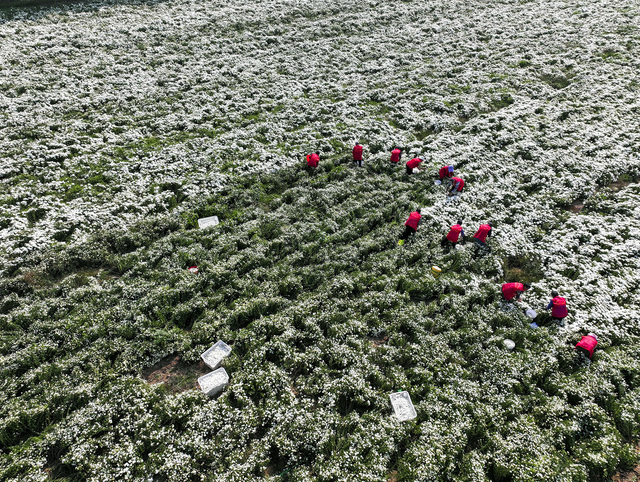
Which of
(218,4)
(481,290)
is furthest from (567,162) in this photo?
(218,4)

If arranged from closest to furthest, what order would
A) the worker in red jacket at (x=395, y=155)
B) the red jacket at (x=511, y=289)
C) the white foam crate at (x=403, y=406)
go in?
the white foam crate at (x=403, y=406)
the red jacket at (x=511, y=289)
the worker in red jacket at (x=395, y=155)

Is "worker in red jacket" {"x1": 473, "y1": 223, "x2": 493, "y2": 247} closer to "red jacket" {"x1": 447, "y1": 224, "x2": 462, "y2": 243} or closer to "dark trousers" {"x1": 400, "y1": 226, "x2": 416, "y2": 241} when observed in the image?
"red jacket" {"x1": 447, "y1": 224, "x2": 462, "y2": 243}

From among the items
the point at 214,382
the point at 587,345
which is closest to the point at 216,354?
the point at 214,382

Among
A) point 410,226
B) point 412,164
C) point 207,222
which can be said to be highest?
point 412,164

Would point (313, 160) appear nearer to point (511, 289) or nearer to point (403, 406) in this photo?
point (511, 289)

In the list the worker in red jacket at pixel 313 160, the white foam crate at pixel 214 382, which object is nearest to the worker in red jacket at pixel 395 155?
the worker in red jacket at pixel 313 160

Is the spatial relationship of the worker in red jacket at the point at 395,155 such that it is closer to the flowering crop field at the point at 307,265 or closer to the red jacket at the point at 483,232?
the flowering crop field at the point at 307,265

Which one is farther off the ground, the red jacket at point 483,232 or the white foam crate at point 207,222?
the white foam crate at point 207,222
